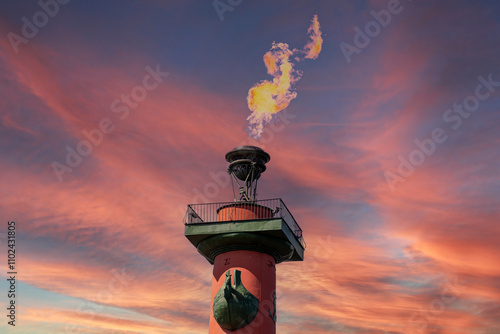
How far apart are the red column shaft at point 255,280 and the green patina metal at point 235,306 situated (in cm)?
32

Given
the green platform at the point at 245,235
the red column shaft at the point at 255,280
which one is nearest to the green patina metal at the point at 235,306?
the red column shaft at the point at 255,280

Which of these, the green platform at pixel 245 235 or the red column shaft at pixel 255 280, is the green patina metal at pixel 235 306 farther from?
the green platform at pixel 245 235

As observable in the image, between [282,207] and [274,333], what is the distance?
7.00 meters

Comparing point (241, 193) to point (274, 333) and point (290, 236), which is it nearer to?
point (290, 236)

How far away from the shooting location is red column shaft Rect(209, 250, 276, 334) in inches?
1026

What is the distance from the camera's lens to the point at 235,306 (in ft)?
83.8

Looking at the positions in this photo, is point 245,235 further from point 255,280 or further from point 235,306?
point 235,306

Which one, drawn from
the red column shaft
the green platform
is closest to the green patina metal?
the red column shaft

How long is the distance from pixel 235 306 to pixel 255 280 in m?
1.95

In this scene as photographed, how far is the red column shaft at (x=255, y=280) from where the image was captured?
85.5 ft

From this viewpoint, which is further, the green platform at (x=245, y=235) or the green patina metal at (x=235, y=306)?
the green platform at (x=245, y=235)

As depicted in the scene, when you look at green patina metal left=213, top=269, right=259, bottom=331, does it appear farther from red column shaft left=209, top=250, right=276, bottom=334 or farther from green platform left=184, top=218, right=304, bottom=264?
green platform left=184, top=218, right=304, bottom=264

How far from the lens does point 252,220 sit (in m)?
27.1

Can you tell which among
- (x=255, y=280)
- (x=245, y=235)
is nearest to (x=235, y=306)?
(x=255, y=280)
